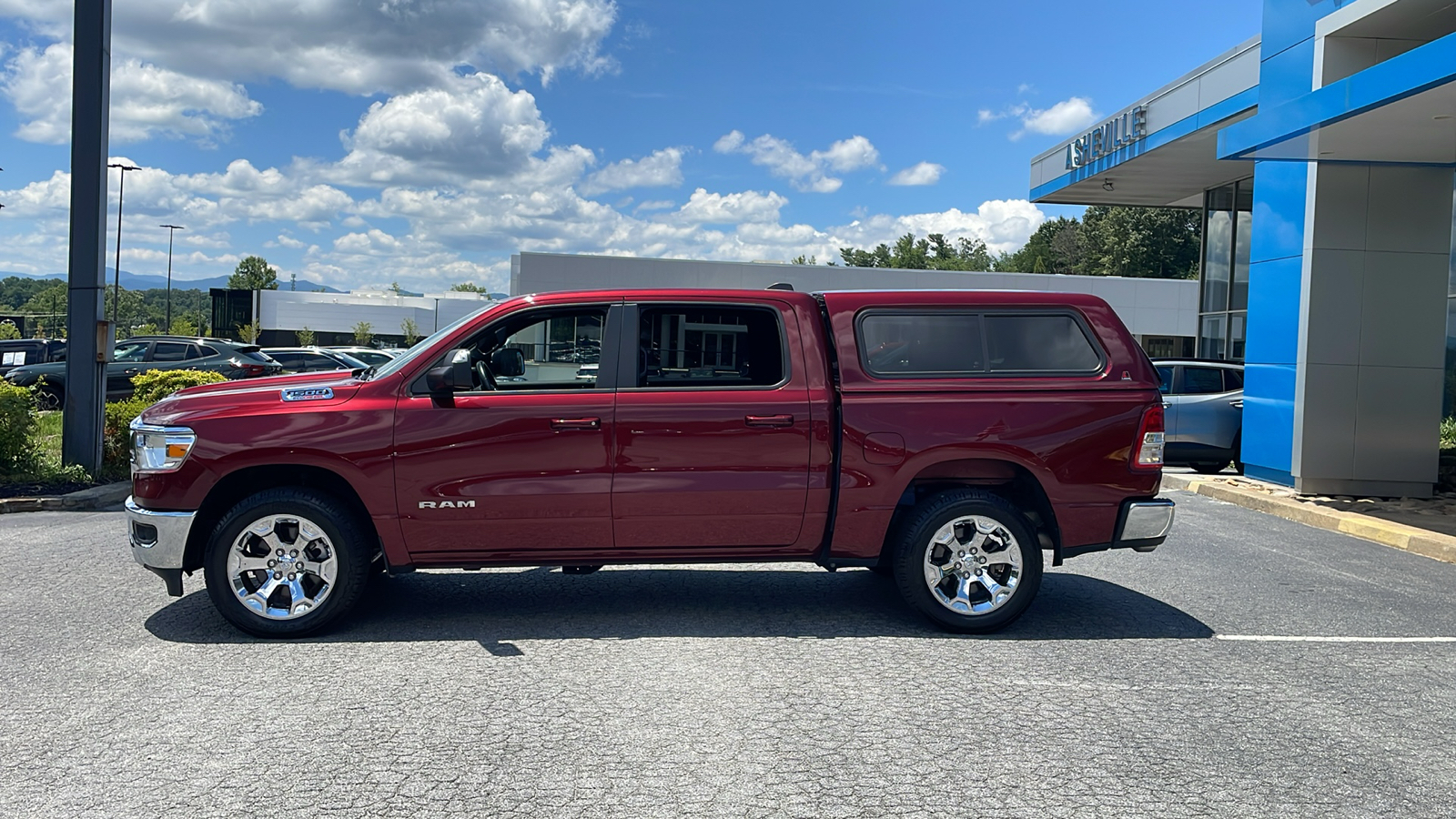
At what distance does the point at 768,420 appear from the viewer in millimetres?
5988

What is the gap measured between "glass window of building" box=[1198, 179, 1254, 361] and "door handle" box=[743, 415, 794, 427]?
711 inches

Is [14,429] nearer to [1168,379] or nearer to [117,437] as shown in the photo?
[117,437]

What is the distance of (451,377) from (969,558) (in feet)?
9.84

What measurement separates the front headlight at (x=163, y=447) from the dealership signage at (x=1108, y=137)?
17.8m

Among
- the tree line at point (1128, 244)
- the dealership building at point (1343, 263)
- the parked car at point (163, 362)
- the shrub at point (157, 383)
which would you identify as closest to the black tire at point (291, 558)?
the shrub at point (157, 383)

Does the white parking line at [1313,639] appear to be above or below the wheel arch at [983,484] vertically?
below

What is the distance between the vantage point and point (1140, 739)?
449cm

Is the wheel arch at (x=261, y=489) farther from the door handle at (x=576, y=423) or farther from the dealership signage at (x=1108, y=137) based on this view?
the dealership signage at (x=1108, y=137)

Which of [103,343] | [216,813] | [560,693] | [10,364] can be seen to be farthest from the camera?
[10,364]

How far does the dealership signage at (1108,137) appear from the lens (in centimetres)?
1962

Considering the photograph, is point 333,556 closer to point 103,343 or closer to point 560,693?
point 560,693

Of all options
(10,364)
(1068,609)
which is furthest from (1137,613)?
(10,364)

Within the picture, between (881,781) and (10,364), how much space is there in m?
26.3

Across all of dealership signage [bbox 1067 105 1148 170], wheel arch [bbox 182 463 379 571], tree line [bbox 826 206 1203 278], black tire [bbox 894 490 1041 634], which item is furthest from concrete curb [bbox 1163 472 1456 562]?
tree line [bbox 826 206 1203 278]
